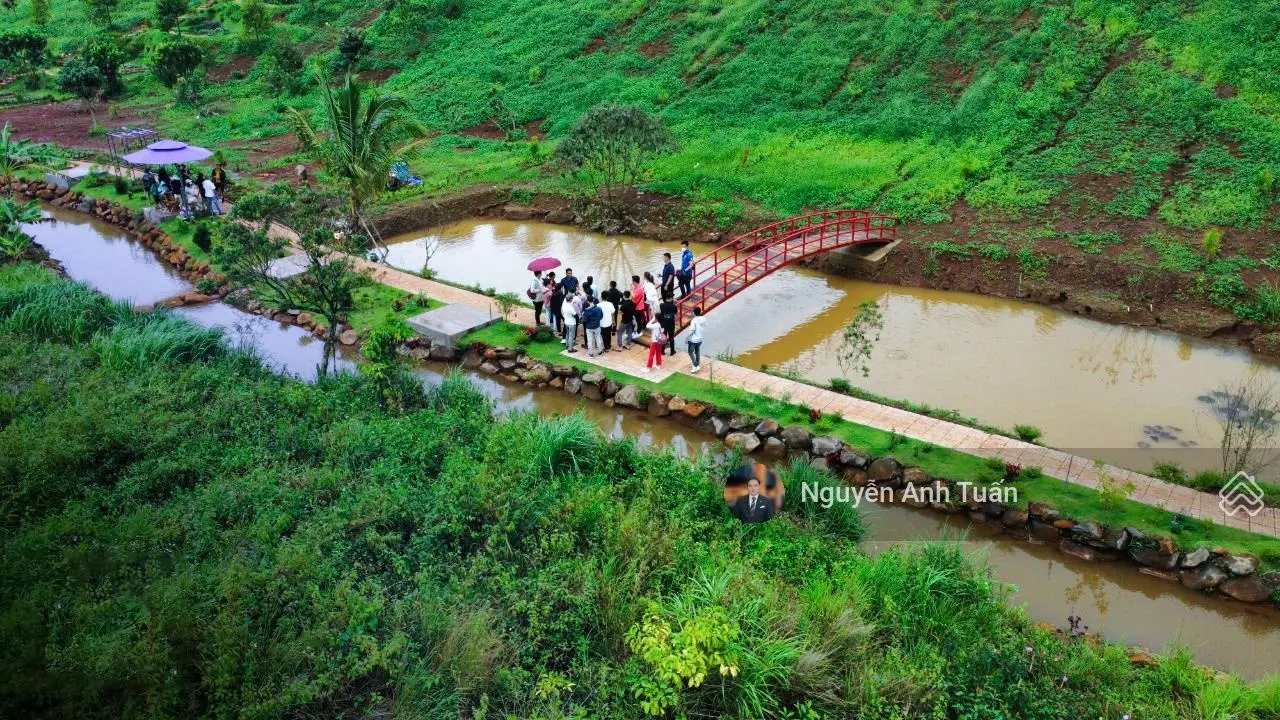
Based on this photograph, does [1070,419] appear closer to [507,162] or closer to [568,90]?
[507,162]

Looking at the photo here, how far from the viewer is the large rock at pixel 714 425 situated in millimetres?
14086

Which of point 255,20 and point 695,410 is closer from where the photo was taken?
point 695,410

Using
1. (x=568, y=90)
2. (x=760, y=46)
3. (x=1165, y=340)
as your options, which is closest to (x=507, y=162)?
(x=568, y=90)

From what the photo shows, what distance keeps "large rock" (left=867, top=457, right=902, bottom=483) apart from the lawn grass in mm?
184

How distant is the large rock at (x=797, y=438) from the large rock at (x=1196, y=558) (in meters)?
4.92

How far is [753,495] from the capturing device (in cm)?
1065

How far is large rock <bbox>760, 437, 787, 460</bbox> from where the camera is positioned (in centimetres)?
1335

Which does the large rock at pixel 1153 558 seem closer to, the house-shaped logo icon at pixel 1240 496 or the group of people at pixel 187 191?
the house-shaped logo icon at pixel 1240 496

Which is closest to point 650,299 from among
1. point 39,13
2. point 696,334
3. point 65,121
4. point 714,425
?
point 696,334

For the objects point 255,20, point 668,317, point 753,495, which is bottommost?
point 753,495

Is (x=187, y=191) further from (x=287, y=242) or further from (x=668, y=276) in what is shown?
(x=668, y=276)

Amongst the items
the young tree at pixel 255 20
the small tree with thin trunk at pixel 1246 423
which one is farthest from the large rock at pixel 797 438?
the young tree at pixel 255 20

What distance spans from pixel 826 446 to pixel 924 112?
691 inches

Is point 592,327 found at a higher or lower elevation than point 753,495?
higher
